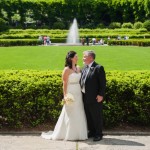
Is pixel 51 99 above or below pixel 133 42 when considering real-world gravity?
below

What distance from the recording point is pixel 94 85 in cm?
775

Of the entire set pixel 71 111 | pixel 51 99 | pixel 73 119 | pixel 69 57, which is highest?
pixel 69 57

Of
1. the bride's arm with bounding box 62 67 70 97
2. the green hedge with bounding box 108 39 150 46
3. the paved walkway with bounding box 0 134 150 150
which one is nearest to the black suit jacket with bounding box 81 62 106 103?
the bride's arm with bounding box 62 67 70 97

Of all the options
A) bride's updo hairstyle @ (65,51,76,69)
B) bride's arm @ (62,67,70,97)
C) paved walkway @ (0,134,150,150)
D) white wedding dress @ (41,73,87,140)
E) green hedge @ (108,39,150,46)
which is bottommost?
paved walkway @ (0,134,150,150)

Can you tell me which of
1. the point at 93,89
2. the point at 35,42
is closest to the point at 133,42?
the point at 35,42

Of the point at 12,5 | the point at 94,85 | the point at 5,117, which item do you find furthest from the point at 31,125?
the point at 12,5

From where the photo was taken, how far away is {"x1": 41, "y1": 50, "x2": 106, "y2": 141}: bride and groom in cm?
776

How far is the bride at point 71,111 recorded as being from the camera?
25.6 feet

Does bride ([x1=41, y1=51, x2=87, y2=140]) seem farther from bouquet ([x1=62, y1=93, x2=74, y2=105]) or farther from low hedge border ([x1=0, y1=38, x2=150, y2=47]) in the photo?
low hedge border ([x1=0, y1=38, x2=150, y2=47])

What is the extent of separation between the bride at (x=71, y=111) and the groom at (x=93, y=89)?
117 millimetres

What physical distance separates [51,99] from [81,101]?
2.66 feet

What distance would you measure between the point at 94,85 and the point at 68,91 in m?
0.48

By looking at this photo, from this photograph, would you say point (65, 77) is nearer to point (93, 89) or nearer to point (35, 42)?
point (93, 89)

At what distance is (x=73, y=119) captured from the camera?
7840mm
